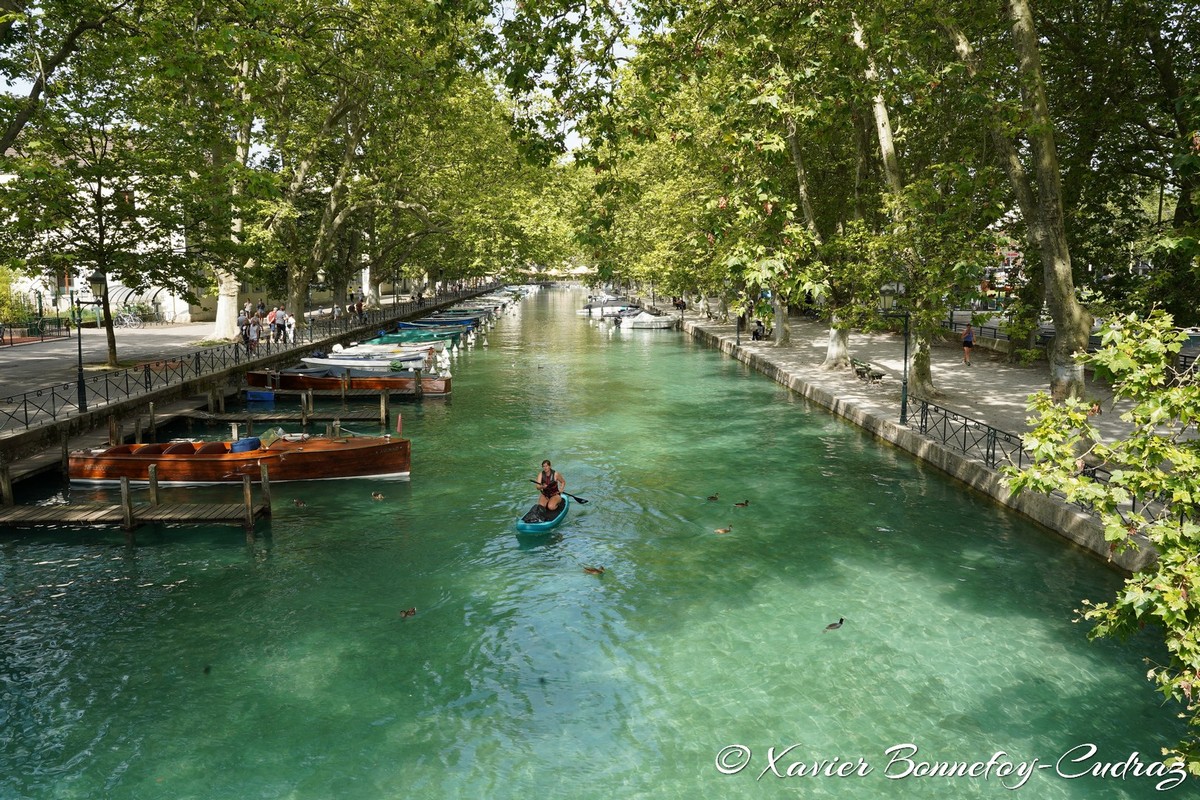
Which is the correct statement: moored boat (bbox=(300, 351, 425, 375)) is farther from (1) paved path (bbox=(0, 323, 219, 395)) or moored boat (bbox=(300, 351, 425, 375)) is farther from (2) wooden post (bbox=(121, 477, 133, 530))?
(2) wooden post (bbox=(121, 477, 133, 530))

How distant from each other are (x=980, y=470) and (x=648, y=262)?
35018mm

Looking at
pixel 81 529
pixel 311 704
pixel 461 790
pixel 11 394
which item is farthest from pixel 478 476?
pixel 11 394

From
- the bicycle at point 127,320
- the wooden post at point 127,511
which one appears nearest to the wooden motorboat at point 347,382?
the wooden post at point 127,511

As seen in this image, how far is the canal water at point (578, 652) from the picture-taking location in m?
9.13

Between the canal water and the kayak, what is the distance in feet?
0.83

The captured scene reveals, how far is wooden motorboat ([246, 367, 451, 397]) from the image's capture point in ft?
106

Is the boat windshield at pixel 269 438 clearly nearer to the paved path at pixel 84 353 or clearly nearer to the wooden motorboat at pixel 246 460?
the wooden motorboat at pixel 246 460

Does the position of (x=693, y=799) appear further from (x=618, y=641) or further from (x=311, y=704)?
(x=311, y=704)

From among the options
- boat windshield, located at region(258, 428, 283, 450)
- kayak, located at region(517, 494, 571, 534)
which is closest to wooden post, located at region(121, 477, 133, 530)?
boat windshield, located at region(258, 428, 283, 450)

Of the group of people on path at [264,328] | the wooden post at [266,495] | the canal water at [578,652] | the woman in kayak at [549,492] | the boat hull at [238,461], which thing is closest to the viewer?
the canal water at [578,652]

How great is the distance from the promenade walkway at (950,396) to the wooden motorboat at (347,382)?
1436cm

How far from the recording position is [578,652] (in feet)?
38.4

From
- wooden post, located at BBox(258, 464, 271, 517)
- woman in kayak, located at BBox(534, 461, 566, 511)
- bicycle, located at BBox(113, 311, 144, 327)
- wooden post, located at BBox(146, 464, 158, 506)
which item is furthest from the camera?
bicycle, located at BBox(113, 311, 144, 327)

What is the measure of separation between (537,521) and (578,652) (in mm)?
4806
